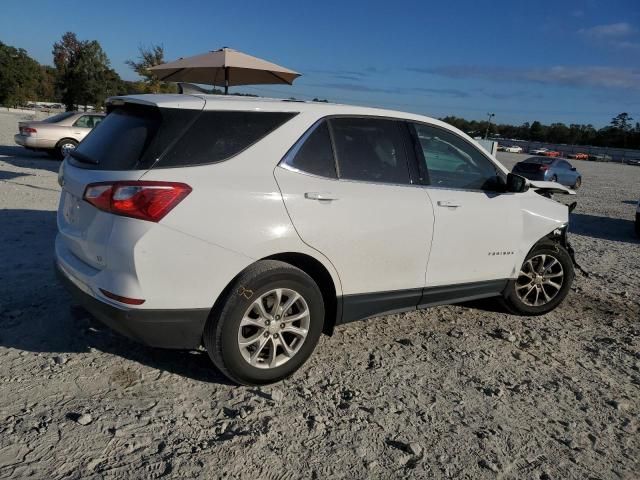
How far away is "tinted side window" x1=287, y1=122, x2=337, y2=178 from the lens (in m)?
3.35

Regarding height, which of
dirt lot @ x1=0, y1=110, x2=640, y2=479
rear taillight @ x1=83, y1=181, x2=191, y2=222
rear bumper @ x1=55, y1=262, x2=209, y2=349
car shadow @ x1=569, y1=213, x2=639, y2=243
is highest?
rear taillight @ x1=83, y1=181, x2=191, y2=222

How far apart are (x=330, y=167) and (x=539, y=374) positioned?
2.11m

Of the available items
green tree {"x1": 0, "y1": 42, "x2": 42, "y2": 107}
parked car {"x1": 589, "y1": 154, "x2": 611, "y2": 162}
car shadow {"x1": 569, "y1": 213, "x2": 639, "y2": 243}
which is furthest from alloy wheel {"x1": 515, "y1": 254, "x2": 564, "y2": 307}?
parked car {"x1": 589, "y1": 154, "x2": 611, "y2": 162}

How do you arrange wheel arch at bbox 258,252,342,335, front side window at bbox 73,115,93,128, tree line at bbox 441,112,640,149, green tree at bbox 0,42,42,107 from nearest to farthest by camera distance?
1. wheel arch at bbox 258,252,342,335
2. front side window at bbox 73,115,93,128
3. green tree at bbox 0,42,42,107
4. tree line at bbox 441,112,640,149

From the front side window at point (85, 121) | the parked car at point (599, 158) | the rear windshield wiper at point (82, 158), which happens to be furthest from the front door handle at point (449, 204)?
the parked car at point (599, 158)

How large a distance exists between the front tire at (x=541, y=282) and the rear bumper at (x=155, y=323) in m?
2.86

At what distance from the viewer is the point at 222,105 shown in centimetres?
319

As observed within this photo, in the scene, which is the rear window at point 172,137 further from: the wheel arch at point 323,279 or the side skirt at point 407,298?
the side skirt at point 407,298

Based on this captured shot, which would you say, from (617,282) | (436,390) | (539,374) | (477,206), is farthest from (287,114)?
(617,282)

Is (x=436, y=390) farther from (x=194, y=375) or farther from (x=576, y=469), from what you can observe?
(x=194, y=375)

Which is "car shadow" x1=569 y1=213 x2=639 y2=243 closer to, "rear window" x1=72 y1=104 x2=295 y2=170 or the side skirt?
the side skirt

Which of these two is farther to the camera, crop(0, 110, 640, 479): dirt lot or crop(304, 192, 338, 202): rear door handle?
crop(304, 192, 338, 202): rear door handle

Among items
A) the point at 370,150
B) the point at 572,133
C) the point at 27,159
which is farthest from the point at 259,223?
the point at 572,133

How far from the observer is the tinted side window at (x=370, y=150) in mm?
3586
